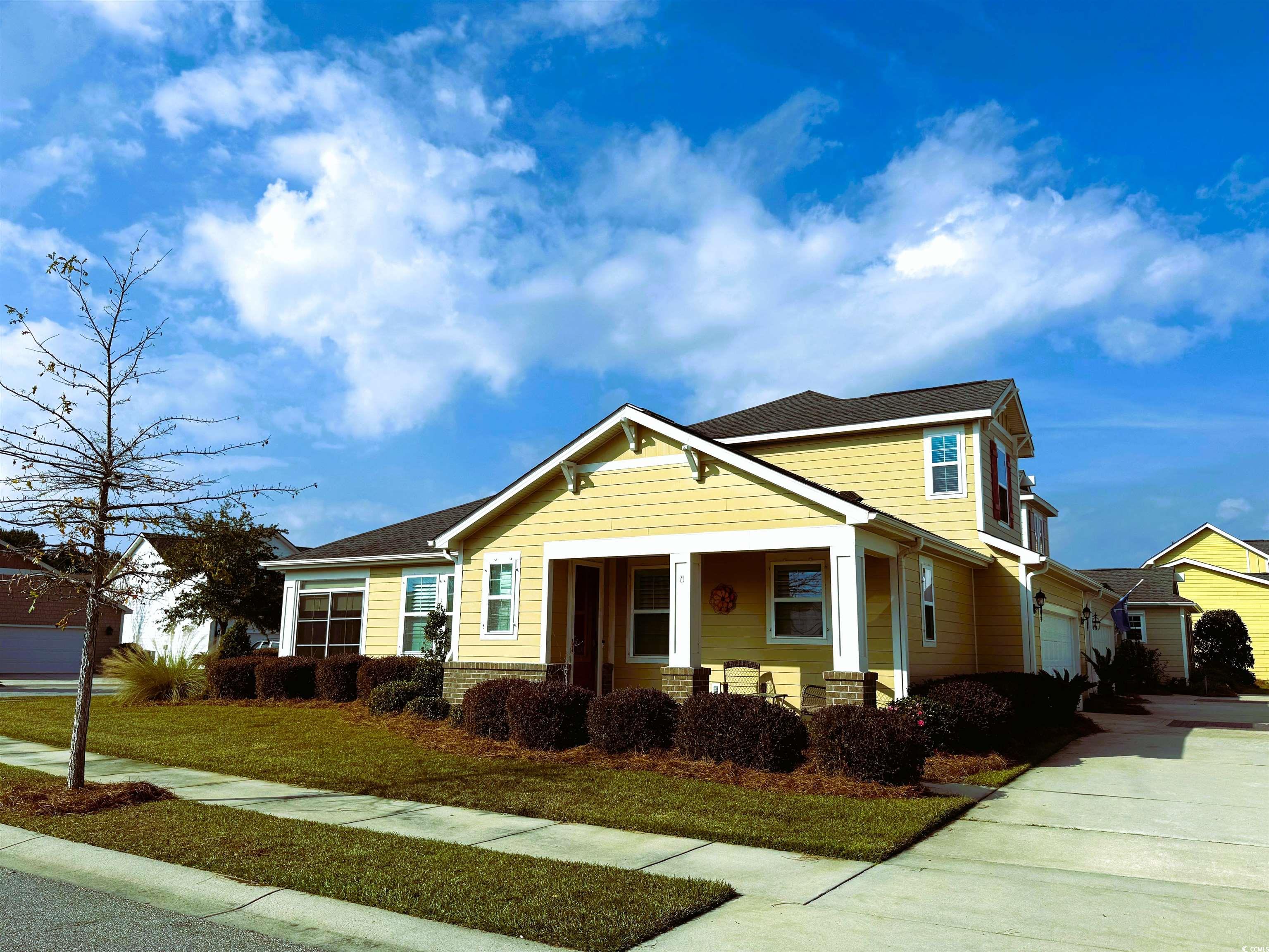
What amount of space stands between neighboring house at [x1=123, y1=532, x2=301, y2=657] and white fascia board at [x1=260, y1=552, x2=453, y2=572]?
6.20 ft

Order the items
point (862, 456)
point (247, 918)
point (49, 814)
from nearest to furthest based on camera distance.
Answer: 1. point (247, 918)
2. point (49, 814)
3. point (862, 456)

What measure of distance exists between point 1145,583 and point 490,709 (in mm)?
29578

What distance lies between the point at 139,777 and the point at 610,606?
7.86m

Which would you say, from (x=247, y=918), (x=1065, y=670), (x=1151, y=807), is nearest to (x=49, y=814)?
(x=247, y=918)

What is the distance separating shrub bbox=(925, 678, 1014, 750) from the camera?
12.1 m

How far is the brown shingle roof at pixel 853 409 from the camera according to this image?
17.0 meters

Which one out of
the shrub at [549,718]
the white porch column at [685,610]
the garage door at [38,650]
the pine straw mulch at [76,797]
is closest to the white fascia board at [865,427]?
the white porch column at [685,610]

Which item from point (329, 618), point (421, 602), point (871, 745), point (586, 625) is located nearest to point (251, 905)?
point (871, 745)

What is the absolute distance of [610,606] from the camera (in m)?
16.2

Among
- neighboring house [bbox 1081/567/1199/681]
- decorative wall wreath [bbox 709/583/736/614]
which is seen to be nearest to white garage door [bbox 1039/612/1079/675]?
decorative wall wreath [bbox 709/583/736/614]

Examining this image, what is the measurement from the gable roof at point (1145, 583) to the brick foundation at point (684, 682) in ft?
74.5

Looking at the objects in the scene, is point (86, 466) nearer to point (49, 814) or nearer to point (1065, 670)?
point (49, 814)

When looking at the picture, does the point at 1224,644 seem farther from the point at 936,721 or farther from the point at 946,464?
the point at 936,721

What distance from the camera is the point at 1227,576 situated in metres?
36.4
